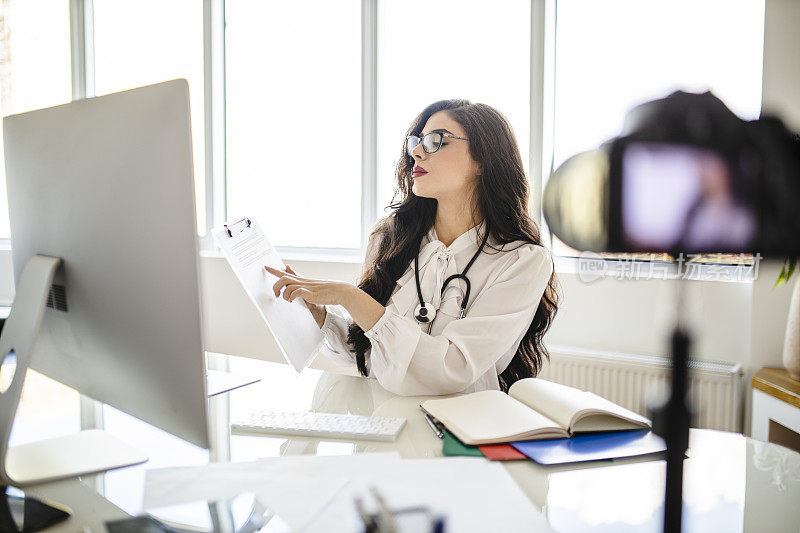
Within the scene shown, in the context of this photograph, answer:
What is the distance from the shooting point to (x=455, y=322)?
144 centimetres

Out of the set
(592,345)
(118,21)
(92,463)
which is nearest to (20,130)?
(92,463)

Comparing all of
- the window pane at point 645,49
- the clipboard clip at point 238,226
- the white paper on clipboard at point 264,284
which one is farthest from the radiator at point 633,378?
the clipboard clip at point 238,226

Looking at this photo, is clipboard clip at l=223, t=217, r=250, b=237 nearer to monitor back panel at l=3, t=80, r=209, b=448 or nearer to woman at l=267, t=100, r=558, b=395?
woman at l=267, t=100, r=558, b=395

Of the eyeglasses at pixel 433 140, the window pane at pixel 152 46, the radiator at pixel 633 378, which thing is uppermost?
the window pane at pixel 152 46

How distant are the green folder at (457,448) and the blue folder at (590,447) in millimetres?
70

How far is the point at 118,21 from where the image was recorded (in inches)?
159

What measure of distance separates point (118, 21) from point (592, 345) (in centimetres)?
387

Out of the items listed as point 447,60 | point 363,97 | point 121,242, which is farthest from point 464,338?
point 363,97

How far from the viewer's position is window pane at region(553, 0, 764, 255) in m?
2.35

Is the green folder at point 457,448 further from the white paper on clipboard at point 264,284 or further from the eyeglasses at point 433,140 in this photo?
the eyeglasses at point 433,140

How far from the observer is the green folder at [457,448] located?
2.91ft

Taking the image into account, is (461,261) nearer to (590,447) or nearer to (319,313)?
(319,313)

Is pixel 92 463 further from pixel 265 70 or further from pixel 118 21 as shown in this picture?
pixel 118 21

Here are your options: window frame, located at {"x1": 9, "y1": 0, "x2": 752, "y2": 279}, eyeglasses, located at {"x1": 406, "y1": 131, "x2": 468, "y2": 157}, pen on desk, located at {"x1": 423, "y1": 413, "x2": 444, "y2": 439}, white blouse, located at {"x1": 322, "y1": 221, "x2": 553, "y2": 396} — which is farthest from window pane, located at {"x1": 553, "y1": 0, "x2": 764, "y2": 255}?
pen on desk, located at {"x1": 423, "y1": 413, "x2": 444, "y2": 439}
